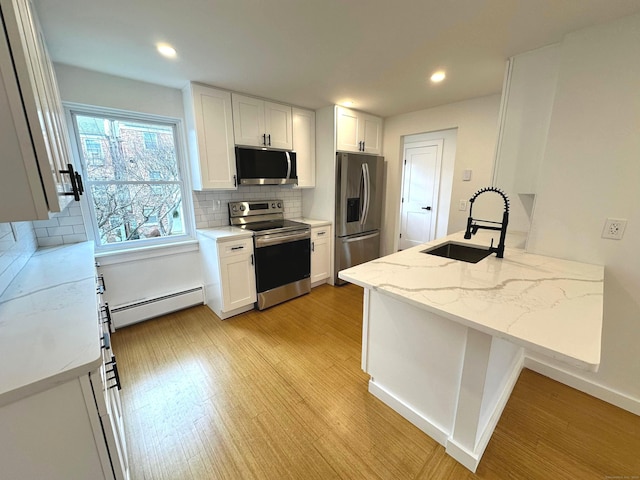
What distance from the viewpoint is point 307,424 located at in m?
1.55

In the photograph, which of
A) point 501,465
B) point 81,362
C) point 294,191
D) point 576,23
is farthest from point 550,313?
point 294,191

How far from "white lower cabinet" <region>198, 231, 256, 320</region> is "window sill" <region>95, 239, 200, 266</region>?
141 mm

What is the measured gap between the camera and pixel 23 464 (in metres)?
0.73

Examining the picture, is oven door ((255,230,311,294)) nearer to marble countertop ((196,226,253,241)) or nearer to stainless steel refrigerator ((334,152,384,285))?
marble countertop ((196,226,253,241))

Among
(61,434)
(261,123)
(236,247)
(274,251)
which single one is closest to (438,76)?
(261,123)

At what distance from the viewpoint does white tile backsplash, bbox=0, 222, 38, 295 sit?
4.35 feet

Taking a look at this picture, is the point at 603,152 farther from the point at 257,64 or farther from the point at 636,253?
the point at 257,64

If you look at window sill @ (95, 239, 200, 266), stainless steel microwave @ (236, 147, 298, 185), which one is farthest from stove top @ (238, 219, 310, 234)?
window sill @ (95, 239, 200, 266)

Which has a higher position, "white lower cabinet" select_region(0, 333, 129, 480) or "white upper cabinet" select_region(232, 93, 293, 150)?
"white upper cabinet" select_region(232, 93, 293, 150)

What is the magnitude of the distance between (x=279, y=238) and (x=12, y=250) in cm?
194

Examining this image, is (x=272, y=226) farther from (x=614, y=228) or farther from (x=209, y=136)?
(x=614, y=228)

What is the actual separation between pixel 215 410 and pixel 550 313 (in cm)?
190

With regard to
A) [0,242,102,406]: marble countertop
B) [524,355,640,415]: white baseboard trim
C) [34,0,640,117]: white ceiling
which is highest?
[34,0,640,117]: white ceiling

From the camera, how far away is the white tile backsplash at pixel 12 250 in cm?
133
